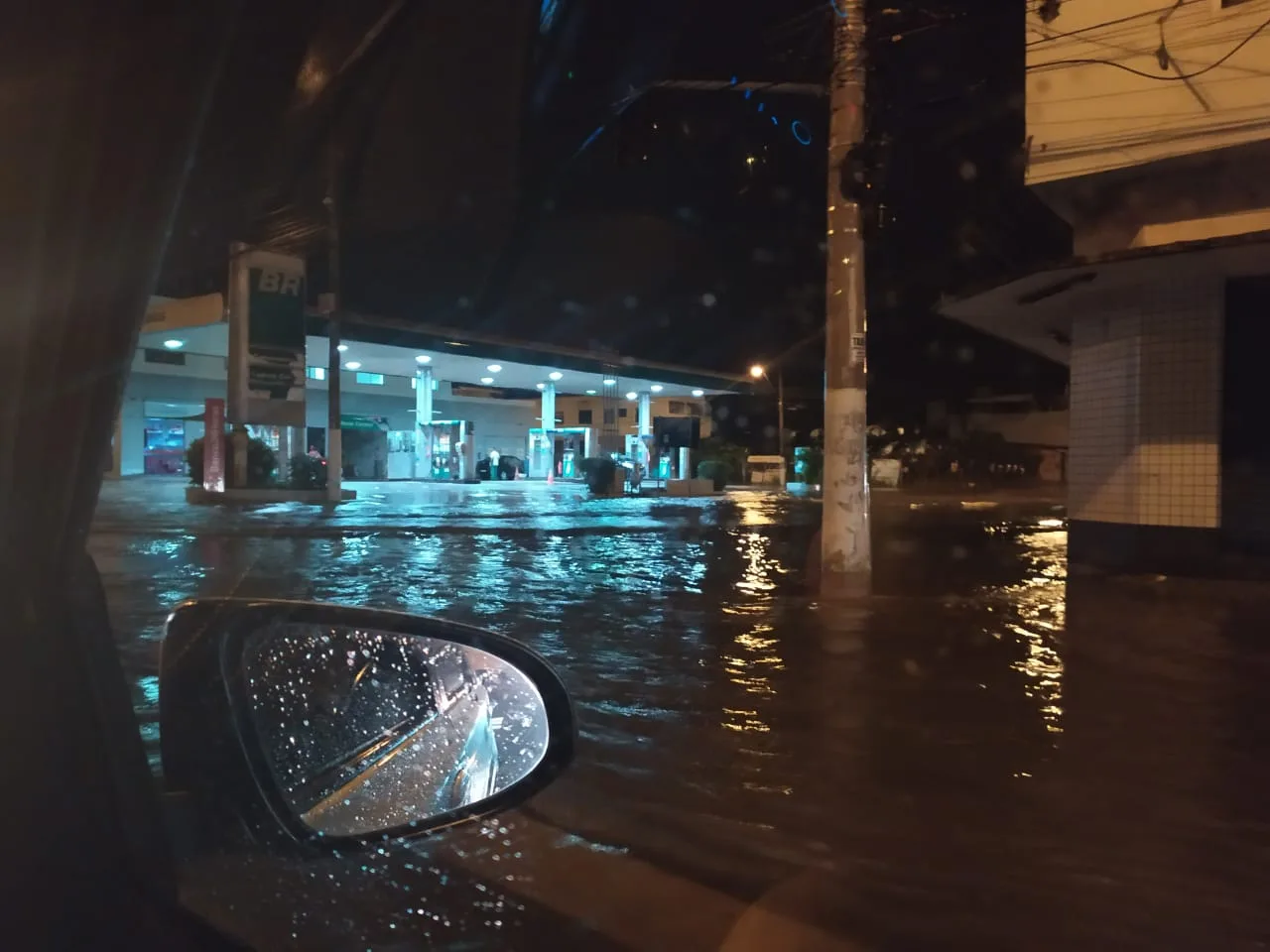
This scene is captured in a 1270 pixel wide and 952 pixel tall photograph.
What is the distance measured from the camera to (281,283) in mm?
21688

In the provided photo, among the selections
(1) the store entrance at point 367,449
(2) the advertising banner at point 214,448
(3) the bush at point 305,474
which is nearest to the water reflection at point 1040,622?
(3) the bush at point 305,474

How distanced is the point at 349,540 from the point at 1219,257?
1172 cm

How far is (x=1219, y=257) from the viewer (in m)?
9.56

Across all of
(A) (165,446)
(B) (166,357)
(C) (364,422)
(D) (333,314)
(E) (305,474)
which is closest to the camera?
(D) (333,314)

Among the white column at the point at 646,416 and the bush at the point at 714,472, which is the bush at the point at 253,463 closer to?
the bush at the point at 714,472

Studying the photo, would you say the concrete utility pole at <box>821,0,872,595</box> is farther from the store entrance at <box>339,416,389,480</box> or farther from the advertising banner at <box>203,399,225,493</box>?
the store entrance at <box>339,416,389,480</box>

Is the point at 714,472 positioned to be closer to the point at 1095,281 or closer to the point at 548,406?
the point at 548,406

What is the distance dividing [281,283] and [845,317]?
52.8 feet

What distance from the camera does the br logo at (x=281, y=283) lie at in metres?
21.3

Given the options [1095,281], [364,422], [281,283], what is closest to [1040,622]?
[1095,281]

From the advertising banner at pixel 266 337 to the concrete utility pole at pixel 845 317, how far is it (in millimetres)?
15298

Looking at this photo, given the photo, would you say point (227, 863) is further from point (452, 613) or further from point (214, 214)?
point (214, 214)

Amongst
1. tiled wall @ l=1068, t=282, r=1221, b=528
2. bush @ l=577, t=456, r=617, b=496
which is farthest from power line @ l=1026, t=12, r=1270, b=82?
bush @ l=577, t=456, r=617, b=496

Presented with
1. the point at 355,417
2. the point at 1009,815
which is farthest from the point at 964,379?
the point at 1009,815
